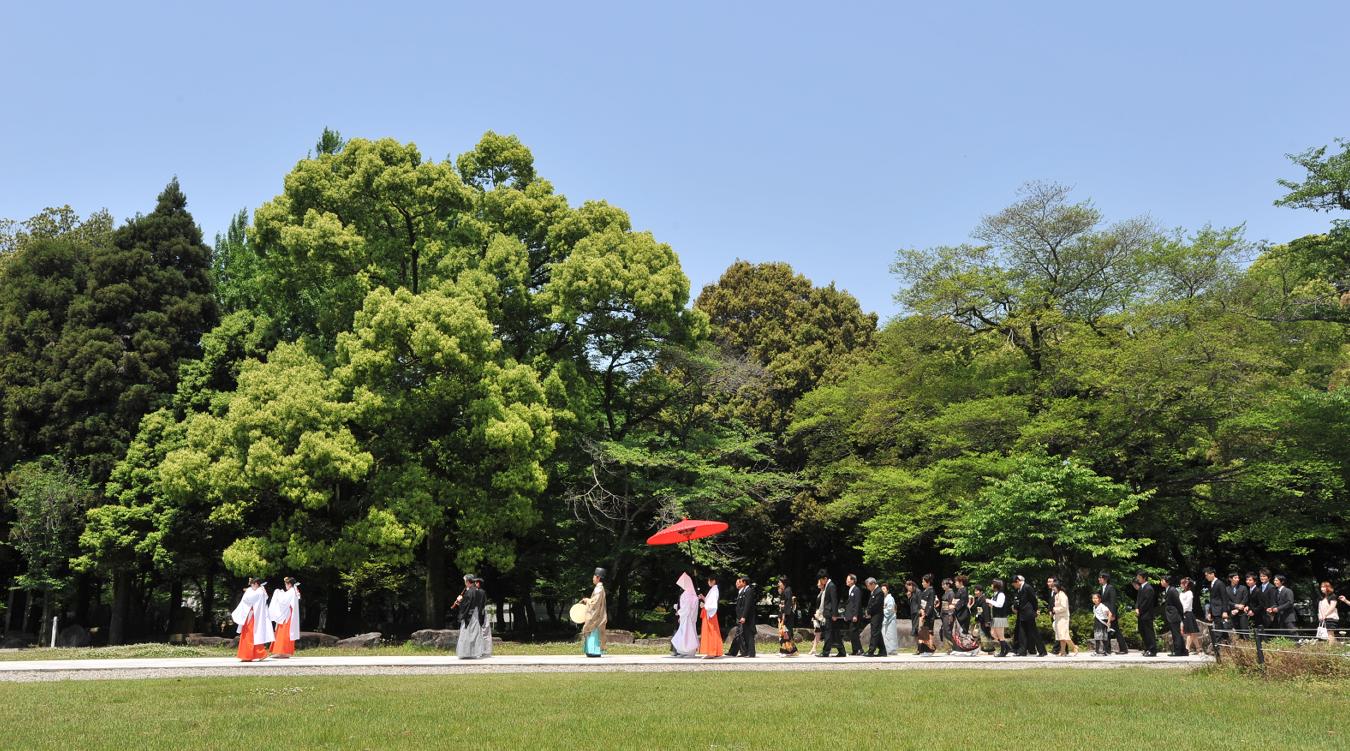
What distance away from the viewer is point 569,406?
2727cm

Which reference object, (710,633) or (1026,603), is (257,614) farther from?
(1026,603)

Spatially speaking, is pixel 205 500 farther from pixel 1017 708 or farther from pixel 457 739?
pixel 1017 708

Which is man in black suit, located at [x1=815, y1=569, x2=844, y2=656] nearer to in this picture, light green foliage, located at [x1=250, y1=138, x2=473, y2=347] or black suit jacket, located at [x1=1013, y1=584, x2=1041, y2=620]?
black suit jacket, located at [x1=1013, y1=584, x2=1041, y2=620]

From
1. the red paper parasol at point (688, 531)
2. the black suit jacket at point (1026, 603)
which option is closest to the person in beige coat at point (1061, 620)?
the black suit jacket at point (1026, 603)

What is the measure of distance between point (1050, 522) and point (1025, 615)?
5.23 m

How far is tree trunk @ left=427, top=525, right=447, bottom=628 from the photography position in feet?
87.7

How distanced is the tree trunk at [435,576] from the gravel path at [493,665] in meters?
9.39

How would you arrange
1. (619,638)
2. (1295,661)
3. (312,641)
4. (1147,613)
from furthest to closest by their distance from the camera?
1. (619,638)
2. (312,641)
3. (1147,613)
4. (1295,661)

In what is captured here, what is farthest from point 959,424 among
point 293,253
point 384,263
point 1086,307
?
point 293,253

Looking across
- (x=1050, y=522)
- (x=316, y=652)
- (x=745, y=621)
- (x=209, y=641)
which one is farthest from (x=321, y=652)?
(x=1050, y=522)

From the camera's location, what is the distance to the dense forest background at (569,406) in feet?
78.7

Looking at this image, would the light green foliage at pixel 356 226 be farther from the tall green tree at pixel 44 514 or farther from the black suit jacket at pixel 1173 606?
the black suit jacket at pixel 1173 606

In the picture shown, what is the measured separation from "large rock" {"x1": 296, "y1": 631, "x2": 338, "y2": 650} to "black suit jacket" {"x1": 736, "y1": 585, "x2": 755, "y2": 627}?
923cm

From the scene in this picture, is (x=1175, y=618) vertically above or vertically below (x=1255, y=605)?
below
